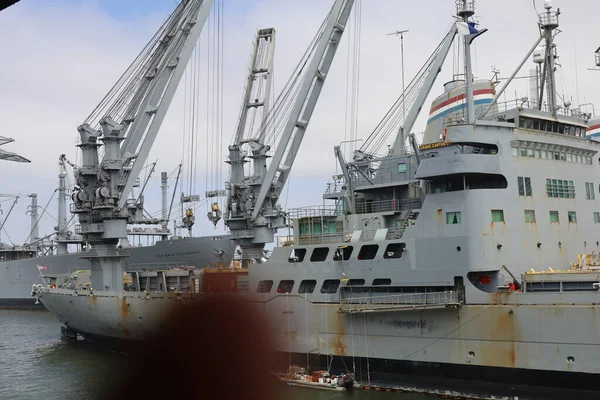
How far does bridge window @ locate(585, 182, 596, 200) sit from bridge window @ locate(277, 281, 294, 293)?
39.8 ft

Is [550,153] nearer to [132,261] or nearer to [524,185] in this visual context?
[524,185]

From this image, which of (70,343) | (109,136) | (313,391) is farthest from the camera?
(70,343)

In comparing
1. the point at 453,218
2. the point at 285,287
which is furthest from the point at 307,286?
the point at 453,218

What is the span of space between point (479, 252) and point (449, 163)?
10.6ft

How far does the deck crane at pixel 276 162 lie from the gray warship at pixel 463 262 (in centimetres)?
733

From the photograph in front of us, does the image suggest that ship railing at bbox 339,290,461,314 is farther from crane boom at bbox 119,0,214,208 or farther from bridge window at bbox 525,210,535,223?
crane boom at bbox 119,0,214,208

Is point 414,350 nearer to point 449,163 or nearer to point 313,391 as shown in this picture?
point 313,391

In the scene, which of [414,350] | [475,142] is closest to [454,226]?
[475,142]

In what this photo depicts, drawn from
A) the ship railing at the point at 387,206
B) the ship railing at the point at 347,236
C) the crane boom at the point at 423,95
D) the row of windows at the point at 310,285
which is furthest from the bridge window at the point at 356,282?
the crane boom at the point at 423,95

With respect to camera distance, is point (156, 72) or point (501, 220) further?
point (156, 72)

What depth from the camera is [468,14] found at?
75.3 ft

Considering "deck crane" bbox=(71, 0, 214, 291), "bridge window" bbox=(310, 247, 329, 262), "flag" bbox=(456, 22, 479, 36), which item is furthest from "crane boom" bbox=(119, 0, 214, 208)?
"flag" bbox=(456, 22, 479, 36)

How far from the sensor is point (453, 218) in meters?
22.0

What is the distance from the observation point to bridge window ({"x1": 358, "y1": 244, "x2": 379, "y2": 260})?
2442 centimetres
